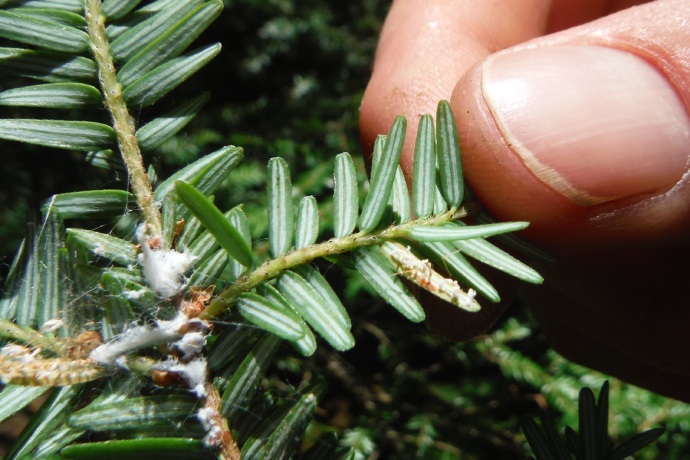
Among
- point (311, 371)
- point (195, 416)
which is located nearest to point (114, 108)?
point (195, 416)

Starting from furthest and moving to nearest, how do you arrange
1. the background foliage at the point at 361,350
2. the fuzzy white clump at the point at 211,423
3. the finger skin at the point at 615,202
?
the background foliage at the point at 361,350 < the finger skin at the point at 615,202 < the fuzzy white clump at the point at 211,423

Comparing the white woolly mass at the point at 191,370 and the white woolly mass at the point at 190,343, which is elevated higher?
the white woolly mass at the point at 190,343

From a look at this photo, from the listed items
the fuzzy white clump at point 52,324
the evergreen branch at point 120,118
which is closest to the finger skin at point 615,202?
the evergreen branch at point 120,118

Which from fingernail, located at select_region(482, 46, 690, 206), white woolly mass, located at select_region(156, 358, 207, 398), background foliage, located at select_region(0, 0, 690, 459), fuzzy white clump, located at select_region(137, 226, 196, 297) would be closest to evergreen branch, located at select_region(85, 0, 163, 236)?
fuzzy white clump, located at select_region(137, 226, 196, 297)

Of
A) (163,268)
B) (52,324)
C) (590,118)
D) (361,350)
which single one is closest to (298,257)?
(163,268)

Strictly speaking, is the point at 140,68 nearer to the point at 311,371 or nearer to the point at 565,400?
the point at 311,371

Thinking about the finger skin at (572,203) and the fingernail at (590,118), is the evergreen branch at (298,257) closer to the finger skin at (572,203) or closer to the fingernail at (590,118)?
the finger skin at (572,203)
